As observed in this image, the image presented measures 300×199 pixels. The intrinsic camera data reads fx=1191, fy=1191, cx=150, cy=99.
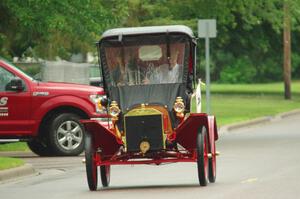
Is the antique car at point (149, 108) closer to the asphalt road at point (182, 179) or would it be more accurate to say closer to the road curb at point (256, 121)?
the asphalt road at point (182, 179)

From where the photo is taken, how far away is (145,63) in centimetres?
1703

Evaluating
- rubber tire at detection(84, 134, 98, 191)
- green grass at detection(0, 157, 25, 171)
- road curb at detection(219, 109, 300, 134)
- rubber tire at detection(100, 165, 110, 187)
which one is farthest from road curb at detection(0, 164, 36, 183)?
road curb at detection(219, 109, 300, 134)

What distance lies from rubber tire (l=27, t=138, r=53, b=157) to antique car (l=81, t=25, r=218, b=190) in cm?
716

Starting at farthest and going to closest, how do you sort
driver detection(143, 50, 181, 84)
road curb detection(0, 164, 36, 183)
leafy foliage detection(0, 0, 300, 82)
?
leafy foliage detection(0, 0, 300, 82) < road curb detection(0, 164, 36, 183) < driver detection(143, 50, 181, 84)

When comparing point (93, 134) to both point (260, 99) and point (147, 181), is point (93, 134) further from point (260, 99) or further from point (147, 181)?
point (260, 99)

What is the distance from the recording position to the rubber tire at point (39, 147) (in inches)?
947

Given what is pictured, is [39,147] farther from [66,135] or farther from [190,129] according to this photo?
[190,129]

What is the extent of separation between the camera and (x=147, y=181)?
56.4ft

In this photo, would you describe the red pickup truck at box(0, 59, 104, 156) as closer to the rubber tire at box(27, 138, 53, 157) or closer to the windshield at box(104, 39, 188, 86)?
the rubber tire at box(27, 138, 53, 157)

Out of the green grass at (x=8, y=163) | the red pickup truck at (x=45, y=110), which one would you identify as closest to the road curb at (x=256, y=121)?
the red pickup truck at (x=45, y=110)

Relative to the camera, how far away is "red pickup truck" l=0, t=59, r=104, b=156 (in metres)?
23.2

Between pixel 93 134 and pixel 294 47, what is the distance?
4606 centimetres

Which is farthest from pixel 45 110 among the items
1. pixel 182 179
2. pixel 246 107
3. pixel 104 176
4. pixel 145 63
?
pixel 246 107

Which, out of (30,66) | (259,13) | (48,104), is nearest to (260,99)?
(259,13)
